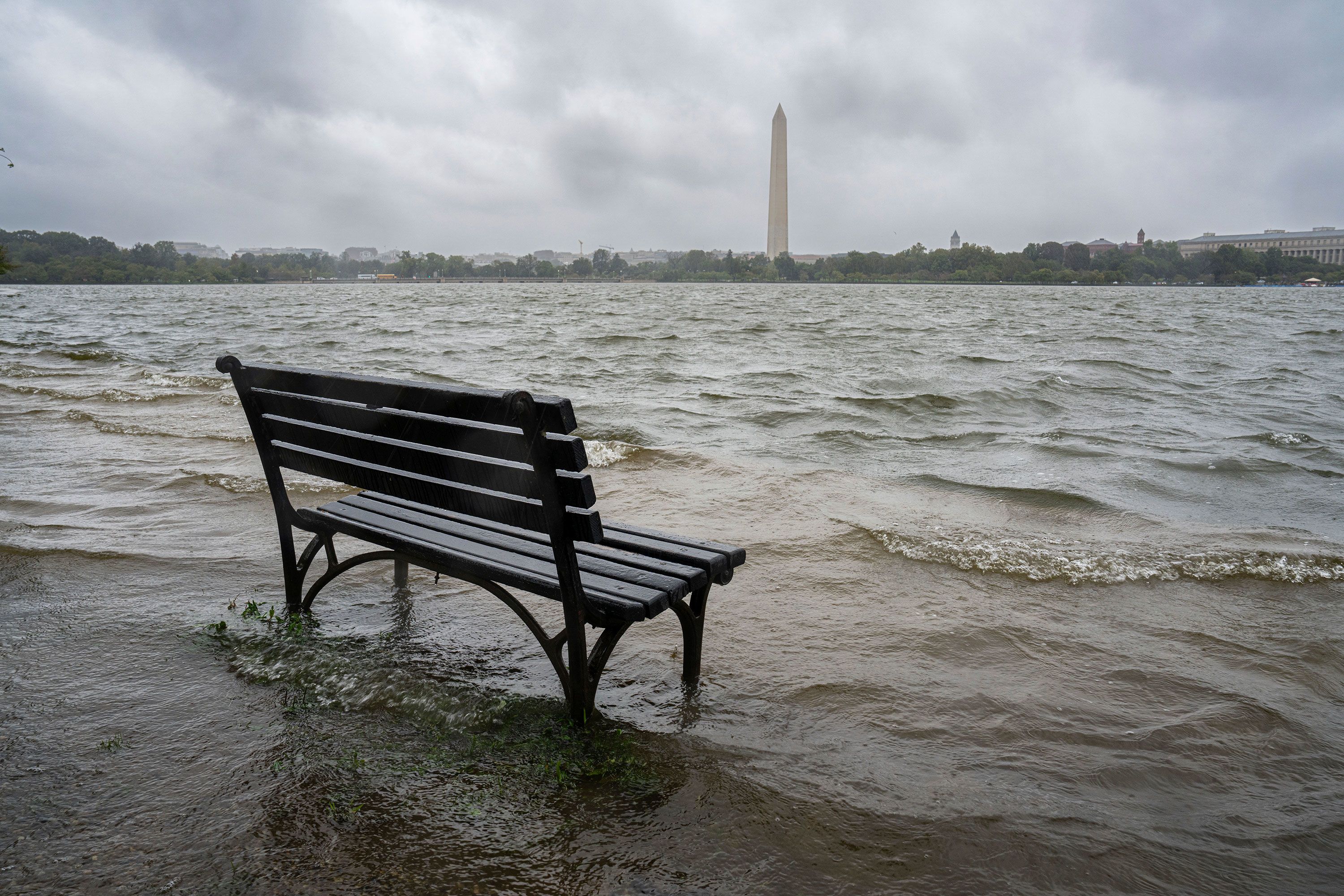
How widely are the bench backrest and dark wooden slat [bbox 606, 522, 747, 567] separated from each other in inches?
23.7

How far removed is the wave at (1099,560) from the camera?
5.07m

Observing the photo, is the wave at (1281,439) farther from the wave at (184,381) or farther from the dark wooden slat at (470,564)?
the wave at (184,381)

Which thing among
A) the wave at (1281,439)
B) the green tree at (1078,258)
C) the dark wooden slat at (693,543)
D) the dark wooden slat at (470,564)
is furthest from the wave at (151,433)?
the green tree at (1078,258)

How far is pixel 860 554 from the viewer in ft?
17.7

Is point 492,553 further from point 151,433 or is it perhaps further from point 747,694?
point 151,433

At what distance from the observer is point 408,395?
286cm

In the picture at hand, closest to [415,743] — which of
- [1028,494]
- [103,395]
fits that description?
[1028,494]

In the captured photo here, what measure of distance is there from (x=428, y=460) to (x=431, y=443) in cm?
9

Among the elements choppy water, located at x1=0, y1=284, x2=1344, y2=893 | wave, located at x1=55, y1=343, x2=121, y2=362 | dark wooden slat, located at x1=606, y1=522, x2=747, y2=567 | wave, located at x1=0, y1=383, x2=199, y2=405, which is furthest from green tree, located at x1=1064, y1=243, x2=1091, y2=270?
dark wooden slat, located at x1=606, y1=522, x2=747, y2=567

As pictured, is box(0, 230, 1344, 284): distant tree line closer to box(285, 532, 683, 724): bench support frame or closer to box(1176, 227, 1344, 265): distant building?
box(1176, 227, 1344, 265): distant building

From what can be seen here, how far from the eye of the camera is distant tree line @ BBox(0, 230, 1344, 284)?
122 m

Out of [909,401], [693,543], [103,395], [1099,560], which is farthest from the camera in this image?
[909,401]

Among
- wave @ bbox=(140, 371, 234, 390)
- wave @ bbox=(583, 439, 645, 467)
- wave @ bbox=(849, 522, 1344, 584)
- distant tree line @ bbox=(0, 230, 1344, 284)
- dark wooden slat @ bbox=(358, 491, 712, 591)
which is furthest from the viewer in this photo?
distant tree line @ bbox=(0, 230, 1344, 284)

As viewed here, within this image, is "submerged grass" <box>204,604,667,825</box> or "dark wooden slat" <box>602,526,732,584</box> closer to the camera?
"submerged grass" <box>204,604,667,825</box>
